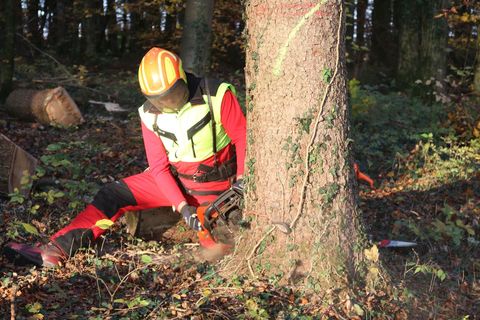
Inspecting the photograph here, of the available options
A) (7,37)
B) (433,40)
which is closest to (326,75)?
(7,37)

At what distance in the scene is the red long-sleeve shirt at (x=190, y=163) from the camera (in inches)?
185

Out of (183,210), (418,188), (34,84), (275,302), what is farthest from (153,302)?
(34,84)

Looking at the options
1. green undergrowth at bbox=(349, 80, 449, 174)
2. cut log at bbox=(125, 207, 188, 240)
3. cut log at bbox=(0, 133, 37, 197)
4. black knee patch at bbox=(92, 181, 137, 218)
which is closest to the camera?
black knee patch at bbox=(92, 181, 137, 218)

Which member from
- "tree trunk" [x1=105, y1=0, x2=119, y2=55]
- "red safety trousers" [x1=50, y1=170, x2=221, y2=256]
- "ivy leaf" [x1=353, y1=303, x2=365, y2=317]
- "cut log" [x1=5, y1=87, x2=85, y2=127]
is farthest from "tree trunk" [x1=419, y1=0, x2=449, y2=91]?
"tree trunk" [x1=105, y1=0, x2=119, y2=55]

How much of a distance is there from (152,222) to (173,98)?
4.19 feet

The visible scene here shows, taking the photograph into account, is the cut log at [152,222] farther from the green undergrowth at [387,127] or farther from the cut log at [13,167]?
the green undergrowth at [387,127]

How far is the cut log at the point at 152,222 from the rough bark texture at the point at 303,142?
1671mm

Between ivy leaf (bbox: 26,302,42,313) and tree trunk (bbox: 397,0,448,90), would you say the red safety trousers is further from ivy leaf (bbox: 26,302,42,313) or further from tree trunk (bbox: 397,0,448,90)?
tree trunk (bbox: 397,0,448,90)

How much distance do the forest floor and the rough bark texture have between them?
0.21 meters

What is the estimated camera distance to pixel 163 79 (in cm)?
446

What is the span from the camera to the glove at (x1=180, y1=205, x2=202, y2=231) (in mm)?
4609

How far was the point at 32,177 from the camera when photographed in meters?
5.70

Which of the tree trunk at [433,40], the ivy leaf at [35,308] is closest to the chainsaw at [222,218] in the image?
the ivy leaf at [35,308]

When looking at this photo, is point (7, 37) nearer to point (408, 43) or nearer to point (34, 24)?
point (408, 43)
